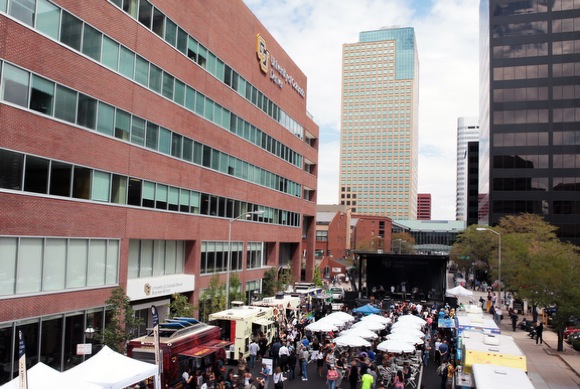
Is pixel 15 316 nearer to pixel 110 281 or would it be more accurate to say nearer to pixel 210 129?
pixel 110 281

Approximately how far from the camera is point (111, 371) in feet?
56.3

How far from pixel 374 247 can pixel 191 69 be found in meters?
104

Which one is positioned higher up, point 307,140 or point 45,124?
point 307,140

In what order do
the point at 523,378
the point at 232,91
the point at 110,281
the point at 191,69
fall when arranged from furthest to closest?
the point at 232,91 < the point at 191,69 < the point at 110,281 < the point at 523,378

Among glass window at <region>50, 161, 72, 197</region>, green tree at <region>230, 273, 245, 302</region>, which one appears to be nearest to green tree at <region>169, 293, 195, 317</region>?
green tree at <region>230, 273, 245, 302</region>

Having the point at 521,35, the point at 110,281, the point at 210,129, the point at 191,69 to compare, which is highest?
the point at 521,35

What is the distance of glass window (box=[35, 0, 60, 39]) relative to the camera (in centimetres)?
2480

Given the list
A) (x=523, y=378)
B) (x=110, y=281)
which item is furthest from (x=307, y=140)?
(x=523, y=378)

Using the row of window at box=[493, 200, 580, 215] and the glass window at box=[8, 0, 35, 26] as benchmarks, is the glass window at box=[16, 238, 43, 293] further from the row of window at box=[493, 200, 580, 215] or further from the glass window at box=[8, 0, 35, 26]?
the row of window at box=[493, 200, 580, 215]

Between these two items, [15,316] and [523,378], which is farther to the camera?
[15,316]

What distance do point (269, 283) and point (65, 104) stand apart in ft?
104

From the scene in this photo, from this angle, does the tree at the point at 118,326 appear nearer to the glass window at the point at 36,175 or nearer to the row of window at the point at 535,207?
the glass window at the point at 36,175

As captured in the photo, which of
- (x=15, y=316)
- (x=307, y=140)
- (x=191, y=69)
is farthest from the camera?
(x=307, y=140)

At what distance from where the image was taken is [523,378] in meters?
15.2
